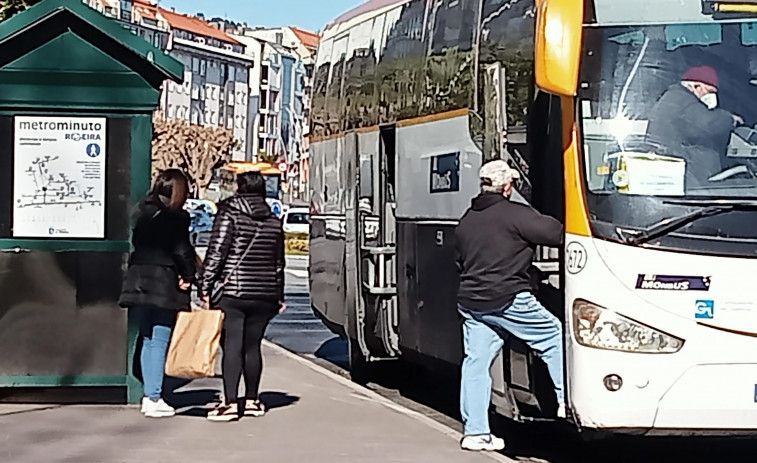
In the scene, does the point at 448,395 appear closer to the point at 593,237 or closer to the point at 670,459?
the point at 670,459

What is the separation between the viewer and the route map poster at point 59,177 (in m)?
11.2

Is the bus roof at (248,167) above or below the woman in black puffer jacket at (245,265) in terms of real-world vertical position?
above

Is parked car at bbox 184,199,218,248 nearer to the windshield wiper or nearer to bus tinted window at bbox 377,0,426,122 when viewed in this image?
bus tinted window at bbox 377,0,426,122

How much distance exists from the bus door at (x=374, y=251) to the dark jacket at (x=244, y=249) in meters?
1.87

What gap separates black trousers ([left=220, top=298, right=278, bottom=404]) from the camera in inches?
424

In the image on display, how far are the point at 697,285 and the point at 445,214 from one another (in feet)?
10.1

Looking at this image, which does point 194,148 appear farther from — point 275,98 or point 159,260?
point 159,260

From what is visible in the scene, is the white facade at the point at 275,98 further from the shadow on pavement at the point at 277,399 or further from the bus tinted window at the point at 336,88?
the shadow on pavement at the point at 277,399

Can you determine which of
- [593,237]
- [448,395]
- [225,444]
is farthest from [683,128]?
[448,395]

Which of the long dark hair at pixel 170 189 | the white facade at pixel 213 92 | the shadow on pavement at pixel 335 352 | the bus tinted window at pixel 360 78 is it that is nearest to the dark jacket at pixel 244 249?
the long dark hair at pixel 170 189

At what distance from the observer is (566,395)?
8758 millimetres

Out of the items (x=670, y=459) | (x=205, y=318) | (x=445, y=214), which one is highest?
(x=445, y=214)

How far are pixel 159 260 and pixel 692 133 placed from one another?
407 cm

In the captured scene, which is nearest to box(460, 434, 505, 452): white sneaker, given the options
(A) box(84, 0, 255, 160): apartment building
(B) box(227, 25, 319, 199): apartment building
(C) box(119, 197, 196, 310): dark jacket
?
(C) box(119, 197, 196, 310): dark jacket
